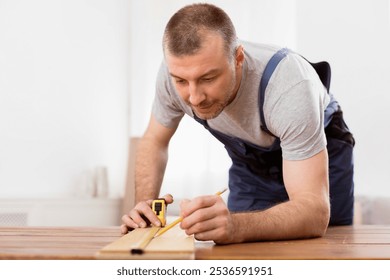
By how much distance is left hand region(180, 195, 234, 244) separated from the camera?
1315 millimetres

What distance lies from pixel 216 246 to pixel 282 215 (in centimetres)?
26

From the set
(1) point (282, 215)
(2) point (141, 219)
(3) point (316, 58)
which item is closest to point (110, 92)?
(3) point (316, 58)

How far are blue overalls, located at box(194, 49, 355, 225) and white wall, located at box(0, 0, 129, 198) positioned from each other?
225cm

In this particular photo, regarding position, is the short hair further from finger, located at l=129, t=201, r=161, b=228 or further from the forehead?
finger, located at l=129, t=201, r=161, b=228

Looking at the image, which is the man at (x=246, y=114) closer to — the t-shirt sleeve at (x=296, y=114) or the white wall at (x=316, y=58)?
the t-shirt sleeve at (x=296, y=114)

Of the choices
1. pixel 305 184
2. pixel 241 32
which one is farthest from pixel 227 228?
pixel 241 32

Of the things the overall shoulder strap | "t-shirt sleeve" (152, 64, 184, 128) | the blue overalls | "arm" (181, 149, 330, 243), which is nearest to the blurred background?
the blue overalls

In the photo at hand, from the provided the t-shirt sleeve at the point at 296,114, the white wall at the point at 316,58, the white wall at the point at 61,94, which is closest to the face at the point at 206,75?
the t-shirt sleeve at the point at 296,114

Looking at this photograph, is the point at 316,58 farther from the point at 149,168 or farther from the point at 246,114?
the point at 246,114

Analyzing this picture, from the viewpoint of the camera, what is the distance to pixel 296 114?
1656 mm

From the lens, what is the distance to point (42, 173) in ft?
13.8

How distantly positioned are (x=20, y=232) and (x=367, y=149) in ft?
9.20

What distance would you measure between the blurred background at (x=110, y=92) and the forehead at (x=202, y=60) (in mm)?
2480
